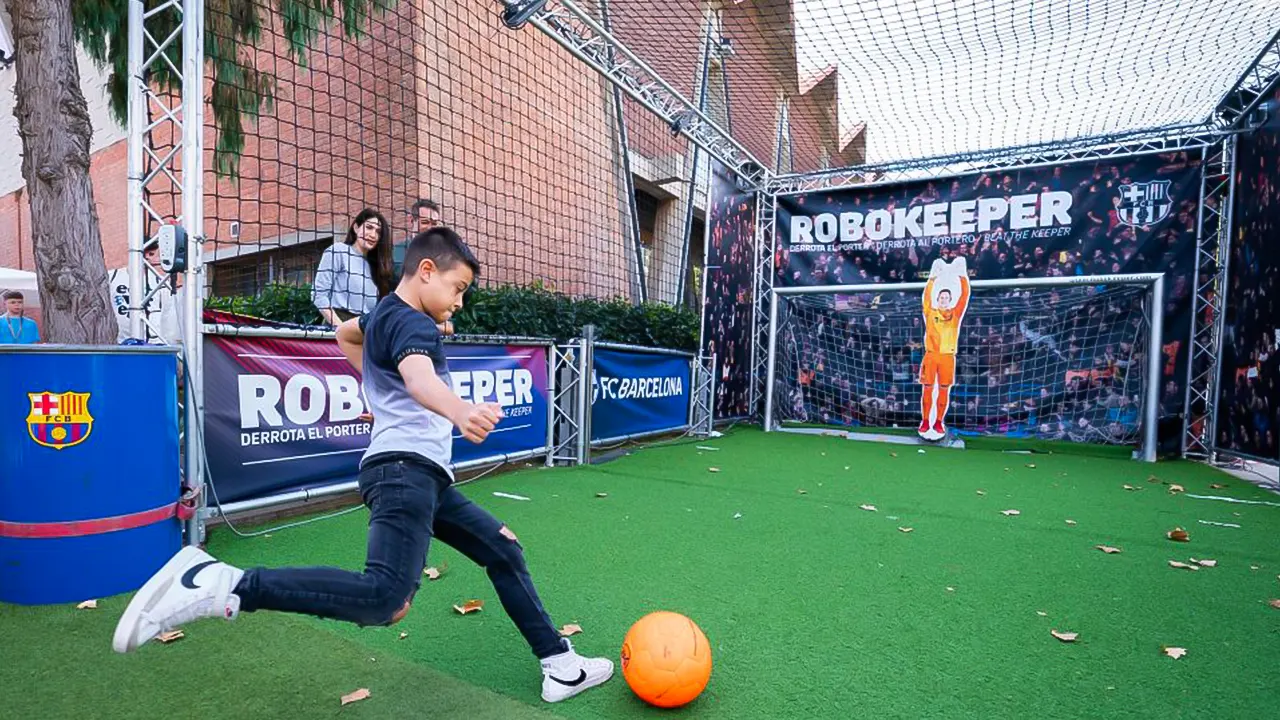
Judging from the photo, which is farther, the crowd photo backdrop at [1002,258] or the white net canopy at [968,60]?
the crowd photo backdrop at [1002,258]

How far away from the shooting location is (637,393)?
727cm

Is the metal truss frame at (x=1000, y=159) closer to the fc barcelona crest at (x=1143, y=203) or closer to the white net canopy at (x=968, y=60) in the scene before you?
the white net canopy at (x=968, y=60)

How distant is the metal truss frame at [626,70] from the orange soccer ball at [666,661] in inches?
205

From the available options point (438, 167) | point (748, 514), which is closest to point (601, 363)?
point (748, 514)

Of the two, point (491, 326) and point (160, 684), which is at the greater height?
point (491, 326)

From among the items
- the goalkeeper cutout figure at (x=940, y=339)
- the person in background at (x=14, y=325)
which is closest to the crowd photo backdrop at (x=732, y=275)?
the goalkeeper cutout figure at (x=940, y=339)

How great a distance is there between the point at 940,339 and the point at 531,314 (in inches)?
206

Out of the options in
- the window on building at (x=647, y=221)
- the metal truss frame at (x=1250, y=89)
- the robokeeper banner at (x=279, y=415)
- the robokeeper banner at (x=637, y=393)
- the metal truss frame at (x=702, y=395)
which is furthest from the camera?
the window on building at (x=647, y=221)

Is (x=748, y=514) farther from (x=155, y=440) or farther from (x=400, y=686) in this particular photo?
(x=155, y=440)

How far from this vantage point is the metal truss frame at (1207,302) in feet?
23.3

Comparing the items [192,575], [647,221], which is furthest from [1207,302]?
[647,221]

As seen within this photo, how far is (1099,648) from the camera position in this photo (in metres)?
2.42

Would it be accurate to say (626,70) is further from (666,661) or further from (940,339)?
(666,661)

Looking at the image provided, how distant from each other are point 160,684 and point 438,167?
718cm
